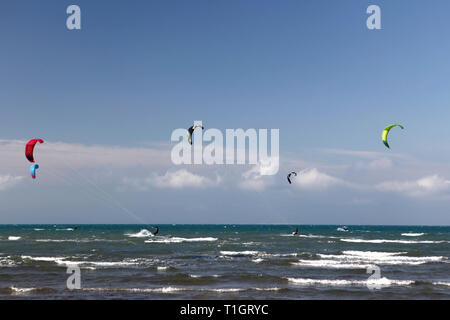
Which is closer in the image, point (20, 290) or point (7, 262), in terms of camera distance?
point (20, 290)

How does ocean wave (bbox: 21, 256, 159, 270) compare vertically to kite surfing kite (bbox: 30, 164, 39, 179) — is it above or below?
below

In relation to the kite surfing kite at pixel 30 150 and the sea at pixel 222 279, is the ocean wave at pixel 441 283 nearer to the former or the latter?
the sea at pixel 222 279

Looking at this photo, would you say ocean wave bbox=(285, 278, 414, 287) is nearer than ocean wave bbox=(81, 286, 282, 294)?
No

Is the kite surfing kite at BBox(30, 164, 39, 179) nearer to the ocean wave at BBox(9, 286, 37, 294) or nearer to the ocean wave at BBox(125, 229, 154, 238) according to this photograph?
the ocean wave at BBox(9, 286, 37, 294)

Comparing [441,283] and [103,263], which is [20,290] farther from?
[441,283]

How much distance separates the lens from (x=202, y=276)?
872 inches

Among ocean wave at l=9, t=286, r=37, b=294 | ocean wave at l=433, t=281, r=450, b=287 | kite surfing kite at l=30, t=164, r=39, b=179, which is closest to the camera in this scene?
ocean wave at l=9, t=286, r=37, b=294

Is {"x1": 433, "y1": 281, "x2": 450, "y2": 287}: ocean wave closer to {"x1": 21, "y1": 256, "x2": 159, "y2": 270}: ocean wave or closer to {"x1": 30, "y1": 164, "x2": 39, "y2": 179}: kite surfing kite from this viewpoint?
{"x1": 21, "y1": 256, "x2": 159, "y2": 270}: ocean wave

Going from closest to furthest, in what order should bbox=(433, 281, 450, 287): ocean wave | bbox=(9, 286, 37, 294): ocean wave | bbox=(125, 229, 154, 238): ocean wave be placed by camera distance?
bbox=(9, 286, 37, 294): ocean wave
bbox=(433, 281, 450, 287): ocean wave
bbox=(125, 229, 154, 238): ocean wave

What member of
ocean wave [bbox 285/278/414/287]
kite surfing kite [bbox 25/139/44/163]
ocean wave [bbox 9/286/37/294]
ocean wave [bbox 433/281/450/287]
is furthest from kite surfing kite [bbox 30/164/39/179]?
ocean wave [bbox 433/281/450/287]

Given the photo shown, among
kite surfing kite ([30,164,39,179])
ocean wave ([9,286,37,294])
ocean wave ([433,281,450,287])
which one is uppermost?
kite surfing kite ([30,164,39,179])

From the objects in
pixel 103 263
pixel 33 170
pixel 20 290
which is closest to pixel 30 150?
Answer: pixel 33 170
